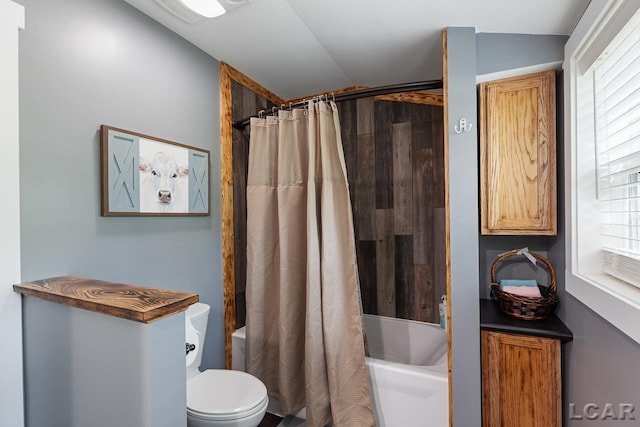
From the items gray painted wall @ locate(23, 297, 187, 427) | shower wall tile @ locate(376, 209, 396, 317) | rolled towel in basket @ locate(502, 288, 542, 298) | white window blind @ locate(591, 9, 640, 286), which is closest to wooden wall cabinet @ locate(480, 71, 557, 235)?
white window blind @ locate(591, 9, 640, 286)

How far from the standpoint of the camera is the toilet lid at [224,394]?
4.69ft

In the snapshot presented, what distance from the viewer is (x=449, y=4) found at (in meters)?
1.46

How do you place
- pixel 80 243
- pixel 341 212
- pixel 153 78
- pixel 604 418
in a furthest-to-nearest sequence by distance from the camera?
1. pixel 341 212
2. pixel 153 78
3. pixel 80 243
4. pixel 604 418

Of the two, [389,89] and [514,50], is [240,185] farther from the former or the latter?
[514,50]

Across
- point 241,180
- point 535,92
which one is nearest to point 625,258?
point 535,92

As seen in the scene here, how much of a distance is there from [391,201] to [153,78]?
6.05 feet

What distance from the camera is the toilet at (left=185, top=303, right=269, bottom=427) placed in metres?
1.41

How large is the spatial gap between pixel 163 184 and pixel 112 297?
89 cm

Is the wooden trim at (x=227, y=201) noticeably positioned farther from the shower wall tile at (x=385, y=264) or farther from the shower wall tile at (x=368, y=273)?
the shower wall tile at (x=385, y=264)

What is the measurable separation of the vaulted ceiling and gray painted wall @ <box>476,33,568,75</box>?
0.04 meters

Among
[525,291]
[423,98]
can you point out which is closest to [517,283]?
[525,291]

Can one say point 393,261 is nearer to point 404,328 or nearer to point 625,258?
point 404,328

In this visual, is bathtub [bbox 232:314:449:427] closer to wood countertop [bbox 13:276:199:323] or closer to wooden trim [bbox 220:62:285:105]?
wood countertop [bbox 13:276:199:323]

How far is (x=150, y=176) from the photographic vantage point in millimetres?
1677
